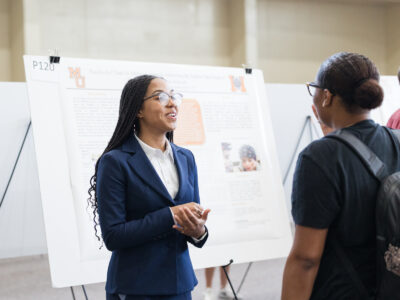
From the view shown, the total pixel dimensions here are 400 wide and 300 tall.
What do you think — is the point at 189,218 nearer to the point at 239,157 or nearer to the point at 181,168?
the point at 181,168

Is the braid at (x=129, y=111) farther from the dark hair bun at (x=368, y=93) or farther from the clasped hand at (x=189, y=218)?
the dark hair bun at (x=368, y=93)

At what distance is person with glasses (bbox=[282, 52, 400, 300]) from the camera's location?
1.16 metres

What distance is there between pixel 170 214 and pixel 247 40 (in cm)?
642

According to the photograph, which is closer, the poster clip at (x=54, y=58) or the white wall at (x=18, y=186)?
the poster clip at (x=54, y=58)

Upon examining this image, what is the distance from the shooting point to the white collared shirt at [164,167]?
1616mm

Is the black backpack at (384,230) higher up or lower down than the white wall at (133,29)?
lower down

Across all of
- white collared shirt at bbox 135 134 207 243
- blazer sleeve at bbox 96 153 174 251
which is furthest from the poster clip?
blazer sleeve at bbox 96 153 174 251

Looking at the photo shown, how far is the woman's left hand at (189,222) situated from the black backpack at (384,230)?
463 millimetres

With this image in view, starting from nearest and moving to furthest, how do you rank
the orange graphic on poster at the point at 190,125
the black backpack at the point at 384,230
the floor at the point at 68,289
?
the black backpack at the point at 384,230 < the orange graphic on poster at the point at 190,125 < the floor at the point at 68,289

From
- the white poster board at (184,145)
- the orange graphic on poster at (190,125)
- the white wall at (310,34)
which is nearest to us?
the white poster board at (184,145)

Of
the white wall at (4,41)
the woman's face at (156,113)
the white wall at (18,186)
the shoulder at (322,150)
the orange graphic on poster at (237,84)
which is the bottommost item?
the white wall at (18,186)

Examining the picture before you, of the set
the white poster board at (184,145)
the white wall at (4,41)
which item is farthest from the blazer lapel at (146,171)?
the white wall at (4,41)

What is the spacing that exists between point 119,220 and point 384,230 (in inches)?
29.7

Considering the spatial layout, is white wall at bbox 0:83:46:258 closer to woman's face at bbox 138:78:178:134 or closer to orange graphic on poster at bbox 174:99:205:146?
orange graphic on poster at bbox 174:99:205:146
